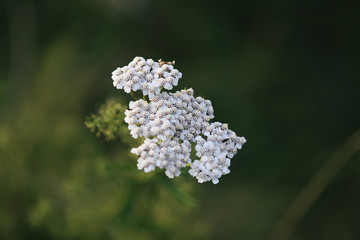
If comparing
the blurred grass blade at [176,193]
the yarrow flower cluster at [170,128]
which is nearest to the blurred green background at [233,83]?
the blurred grass blade at [176,193]

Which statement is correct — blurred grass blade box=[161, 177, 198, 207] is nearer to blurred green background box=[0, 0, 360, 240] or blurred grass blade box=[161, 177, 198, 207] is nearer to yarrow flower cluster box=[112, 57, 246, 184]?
yarrow flower cluster box=[112, 57, 246, 184]

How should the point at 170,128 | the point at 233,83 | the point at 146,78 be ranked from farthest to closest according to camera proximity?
the point at 233,83, the point at 146,78, the point at 170,128

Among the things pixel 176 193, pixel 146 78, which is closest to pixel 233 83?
pixel 146 78

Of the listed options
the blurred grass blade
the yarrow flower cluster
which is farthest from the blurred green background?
the yarrow flower cluster

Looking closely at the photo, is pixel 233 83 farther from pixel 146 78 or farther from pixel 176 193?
pixel 176 193
